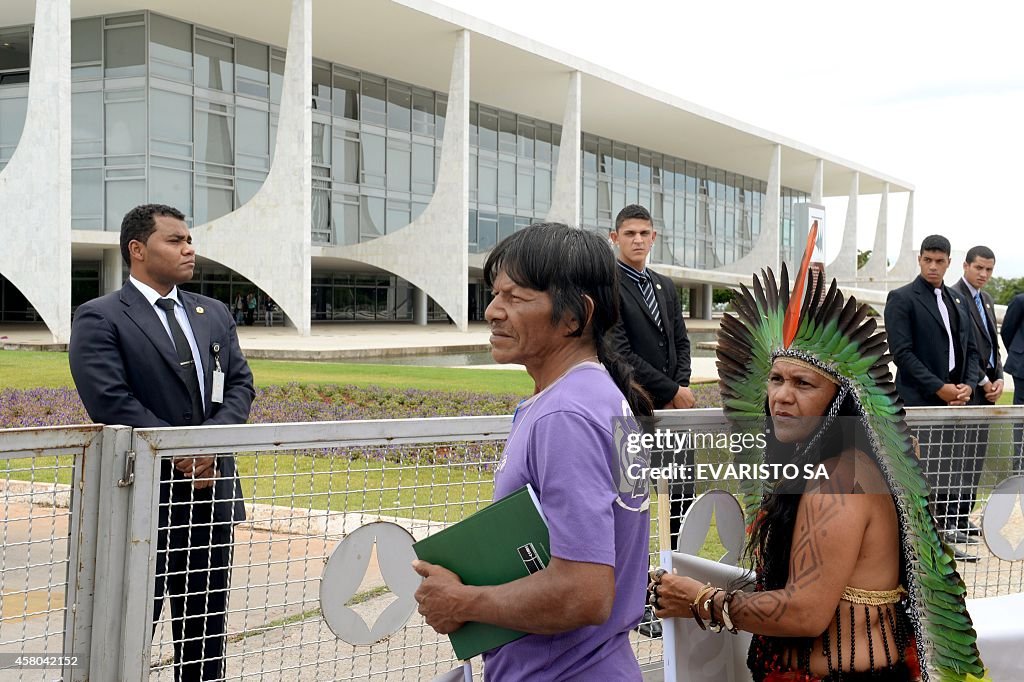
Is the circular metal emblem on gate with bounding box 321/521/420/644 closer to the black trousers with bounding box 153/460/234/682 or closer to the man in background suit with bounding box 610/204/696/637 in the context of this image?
the black trousers with bounding box 153/460/234/682

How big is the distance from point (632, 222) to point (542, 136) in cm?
3549

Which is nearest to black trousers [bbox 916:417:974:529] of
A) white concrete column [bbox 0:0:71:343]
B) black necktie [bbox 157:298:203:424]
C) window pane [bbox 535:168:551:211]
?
black necktie [bbox 157:298:203:424]

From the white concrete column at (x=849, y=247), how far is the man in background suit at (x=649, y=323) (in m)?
50.2

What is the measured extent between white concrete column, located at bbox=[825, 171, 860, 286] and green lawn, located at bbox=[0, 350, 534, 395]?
4198cm

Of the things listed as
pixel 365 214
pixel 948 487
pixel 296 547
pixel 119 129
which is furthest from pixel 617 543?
pixel 365 214

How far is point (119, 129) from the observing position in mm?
26234

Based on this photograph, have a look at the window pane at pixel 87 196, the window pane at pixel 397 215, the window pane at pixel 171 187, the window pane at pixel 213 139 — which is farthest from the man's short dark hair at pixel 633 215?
the window pane at pixel 397 215

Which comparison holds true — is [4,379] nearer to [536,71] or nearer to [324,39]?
[324,39]

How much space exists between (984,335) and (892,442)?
5714 mm

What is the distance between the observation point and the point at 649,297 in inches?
200

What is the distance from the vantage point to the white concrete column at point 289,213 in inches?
1017

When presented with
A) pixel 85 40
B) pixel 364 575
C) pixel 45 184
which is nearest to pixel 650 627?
pixel 364 575

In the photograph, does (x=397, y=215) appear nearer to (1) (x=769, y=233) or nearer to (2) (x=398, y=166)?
(2) (x=398, y=166)

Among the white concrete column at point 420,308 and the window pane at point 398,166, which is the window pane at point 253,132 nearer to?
the window pane at point 398,166
